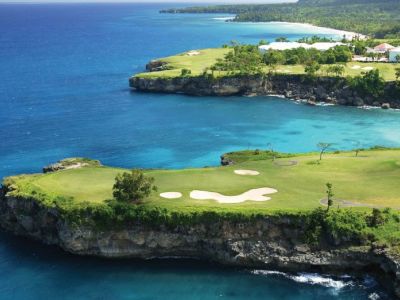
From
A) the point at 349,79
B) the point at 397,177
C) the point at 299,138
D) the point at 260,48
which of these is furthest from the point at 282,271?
the point at 260,48

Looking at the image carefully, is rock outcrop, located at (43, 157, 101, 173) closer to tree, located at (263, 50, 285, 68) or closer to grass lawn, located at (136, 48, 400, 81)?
grass lawn, located at (136, 48, 400, 81)

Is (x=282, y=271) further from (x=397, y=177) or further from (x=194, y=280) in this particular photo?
(x=397, y=177)

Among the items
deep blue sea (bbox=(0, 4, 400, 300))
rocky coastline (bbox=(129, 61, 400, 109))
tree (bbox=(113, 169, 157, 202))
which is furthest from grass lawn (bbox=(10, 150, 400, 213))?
rocky coastline (bbox=(129, 61, 400, 109))

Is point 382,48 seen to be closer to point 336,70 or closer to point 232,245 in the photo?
point 336,70

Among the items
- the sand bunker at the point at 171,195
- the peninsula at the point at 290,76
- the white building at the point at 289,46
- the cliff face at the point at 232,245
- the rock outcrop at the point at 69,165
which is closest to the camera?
the cliff face at the point at 232,245

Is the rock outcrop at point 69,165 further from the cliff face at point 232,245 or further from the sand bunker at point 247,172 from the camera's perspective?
the sand bunker at point 247,172

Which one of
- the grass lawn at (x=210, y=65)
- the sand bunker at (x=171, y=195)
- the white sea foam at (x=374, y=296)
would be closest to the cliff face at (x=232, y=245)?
the white sea foam at (x=374, y=296)
